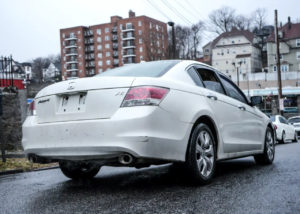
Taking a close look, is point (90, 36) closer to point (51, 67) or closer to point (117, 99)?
point (51, 67)

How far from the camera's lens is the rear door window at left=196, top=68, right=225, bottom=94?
18.1 ft

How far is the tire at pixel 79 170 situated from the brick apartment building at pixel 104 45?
338 feet

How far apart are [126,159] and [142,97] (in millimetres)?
635

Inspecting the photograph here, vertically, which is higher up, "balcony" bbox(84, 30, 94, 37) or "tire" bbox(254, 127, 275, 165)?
"balcony" bbox(84, 30, 94, 37)

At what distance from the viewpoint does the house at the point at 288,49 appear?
275ft

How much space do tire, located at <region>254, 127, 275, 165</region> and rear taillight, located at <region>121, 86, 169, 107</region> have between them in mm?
3239

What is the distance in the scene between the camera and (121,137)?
13.5 feet

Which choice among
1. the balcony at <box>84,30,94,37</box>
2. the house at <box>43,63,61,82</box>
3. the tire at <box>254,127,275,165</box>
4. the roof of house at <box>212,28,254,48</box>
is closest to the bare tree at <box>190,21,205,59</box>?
the roof of house at <box>212,28,254,48</box>

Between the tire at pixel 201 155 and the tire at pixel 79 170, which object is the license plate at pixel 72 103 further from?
the tire at pixel 201 155

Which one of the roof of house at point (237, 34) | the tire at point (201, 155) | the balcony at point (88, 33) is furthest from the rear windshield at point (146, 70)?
the balcony at point (88, 33)

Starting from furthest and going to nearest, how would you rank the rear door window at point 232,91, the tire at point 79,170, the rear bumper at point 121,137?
1. the rear door window at point 232,91
2. the tire at point 79,170
3. the rear bumper at point 121,137

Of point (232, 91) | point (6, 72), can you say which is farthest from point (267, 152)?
point (6, 72)

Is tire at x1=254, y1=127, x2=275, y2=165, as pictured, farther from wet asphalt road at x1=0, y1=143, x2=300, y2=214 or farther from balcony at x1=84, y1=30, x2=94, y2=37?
balcony at x1=84, y1=30, x2=94, y2=37

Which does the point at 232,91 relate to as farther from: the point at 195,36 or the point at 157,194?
the point at 195,36
